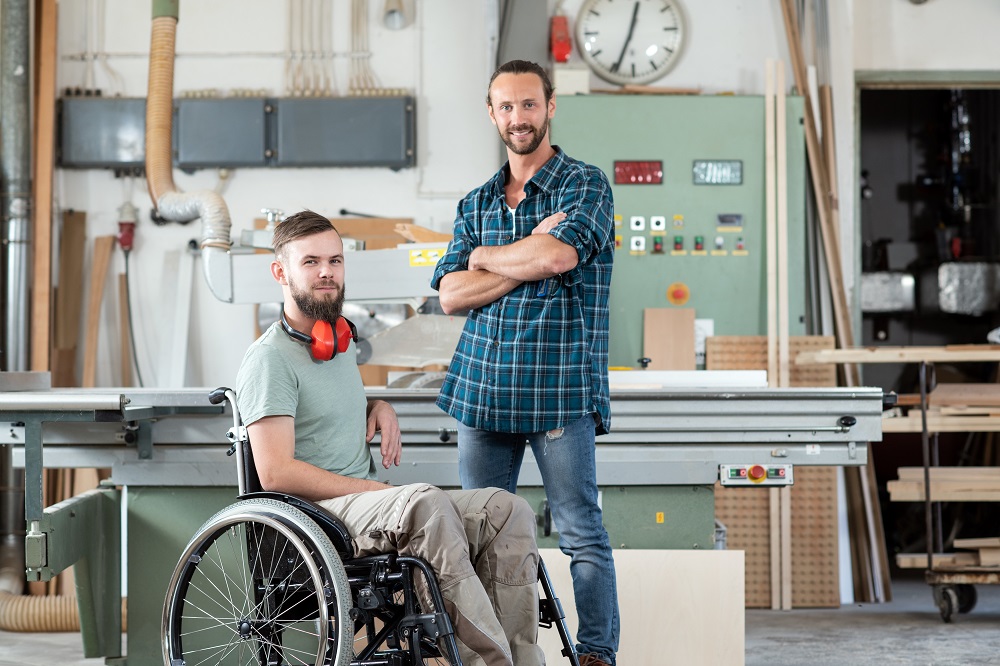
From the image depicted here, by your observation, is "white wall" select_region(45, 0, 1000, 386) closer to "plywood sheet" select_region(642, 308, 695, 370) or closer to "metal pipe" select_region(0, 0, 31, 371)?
"metal pipe" select_region(0, 0, 31, 371)

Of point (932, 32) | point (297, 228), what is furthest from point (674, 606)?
point (932, 32)

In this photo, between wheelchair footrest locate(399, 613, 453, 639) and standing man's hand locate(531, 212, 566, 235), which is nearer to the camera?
wheelchair footrest locate(399, 613, 453, 639)

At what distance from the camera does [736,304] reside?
4.64 m

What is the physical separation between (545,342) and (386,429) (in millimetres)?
402

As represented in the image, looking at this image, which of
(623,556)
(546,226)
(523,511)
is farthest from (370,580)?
(623,556)

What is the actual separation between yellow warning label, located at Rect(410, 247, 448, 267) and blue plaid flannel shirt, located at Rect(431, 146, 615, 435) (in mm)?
543

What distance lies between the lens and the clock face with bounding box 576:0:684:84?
4785 mm

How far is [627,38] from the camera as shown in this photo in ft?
15.7

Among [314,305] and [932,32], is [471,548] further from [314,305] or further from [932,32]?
[932,32]

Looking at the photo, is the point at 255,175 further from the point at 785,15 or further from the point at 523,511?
the point at 523,511

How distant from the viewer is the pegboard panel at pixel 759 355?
456 cm

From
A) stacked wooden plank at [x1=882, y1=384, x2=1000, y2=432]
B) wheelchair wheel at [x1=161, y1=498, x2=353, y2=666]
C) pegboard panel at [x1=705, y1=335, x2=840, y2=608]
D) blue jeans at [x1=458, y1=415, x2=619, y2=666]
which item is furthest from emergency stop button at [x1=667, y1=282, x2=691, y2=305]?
wheelchair wheel at [x1=161, y1=498, x2=353, y2=666]

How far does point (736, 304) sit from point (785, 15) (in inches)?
51.3

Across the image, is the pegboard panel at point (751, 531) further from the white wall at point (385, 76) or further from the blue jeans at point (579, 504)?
the blue jeans at point (579, 504)
